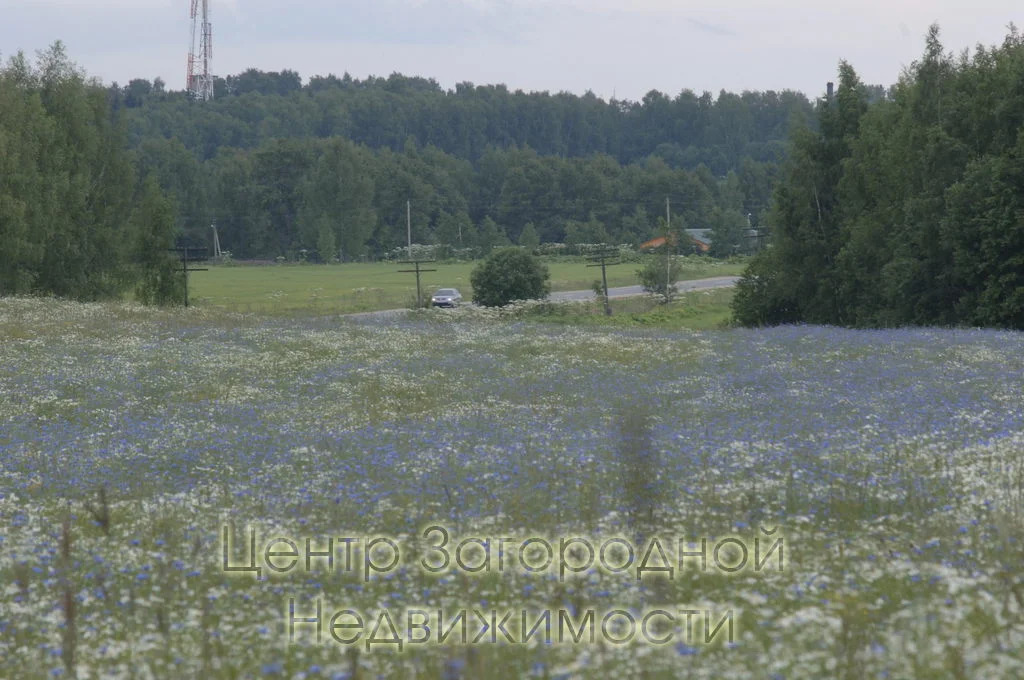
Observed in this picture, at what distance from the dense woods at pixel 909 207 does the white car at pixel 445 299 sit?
23.9 meters

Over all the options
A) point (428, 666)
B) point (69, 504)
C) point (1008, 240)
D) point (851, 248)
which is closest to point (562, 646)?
point (428, 666)

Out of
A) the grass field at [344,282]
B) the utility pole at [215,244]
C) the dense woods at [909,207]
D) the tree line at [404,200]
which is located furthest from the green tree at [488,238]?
the dense woods at [909,207]

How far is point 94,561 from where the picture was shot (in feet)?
27.7

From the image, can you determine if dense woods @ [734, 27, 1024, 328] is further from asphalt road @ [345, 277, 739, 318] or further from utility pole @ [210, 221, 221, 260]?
utility pole @ [210, 221, 221, 260]

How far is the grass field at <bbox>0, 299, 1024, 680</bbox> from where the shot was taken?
600 centimetres

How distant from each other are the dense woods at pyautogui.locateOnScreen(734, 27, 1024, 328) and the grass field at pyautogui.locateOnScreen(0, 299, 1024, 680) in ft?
72.6

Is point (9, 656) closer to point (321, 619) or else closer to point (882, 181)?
point (321, 619)

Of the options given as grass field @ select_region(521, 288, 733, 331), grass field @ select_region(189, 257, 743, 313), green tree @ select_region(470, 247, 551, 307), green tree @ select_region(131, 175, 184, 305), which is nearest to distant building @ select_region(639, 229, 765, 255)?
grass field @ select_region(189, 257, 743, 313)

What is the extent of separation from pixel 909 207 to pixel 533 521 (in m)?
41.1

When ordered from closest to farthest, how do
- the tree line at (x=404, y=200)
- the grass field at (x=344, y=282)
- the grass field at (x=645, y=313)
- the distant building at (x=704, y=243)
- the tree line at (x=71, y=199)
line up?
the tree line at (x=71, y=199) → the grass field at (x=645, y=313) → the grass field at (x=344, y=282) → the distant building at (x=704, y=243) → the tree line at (x=404, y=200)

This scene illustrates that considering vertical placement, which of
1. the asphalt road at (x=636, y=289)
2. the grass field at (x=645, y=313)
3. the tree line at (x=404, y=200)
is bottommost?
the grass field at (x=645, y=313)

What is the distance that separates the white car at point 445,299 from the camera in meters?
73.5

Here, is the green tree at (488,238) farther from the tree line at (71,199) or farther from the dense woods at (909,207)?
the dense woods at (909,207)

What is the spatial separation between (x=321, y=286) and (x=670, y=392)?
276ft
